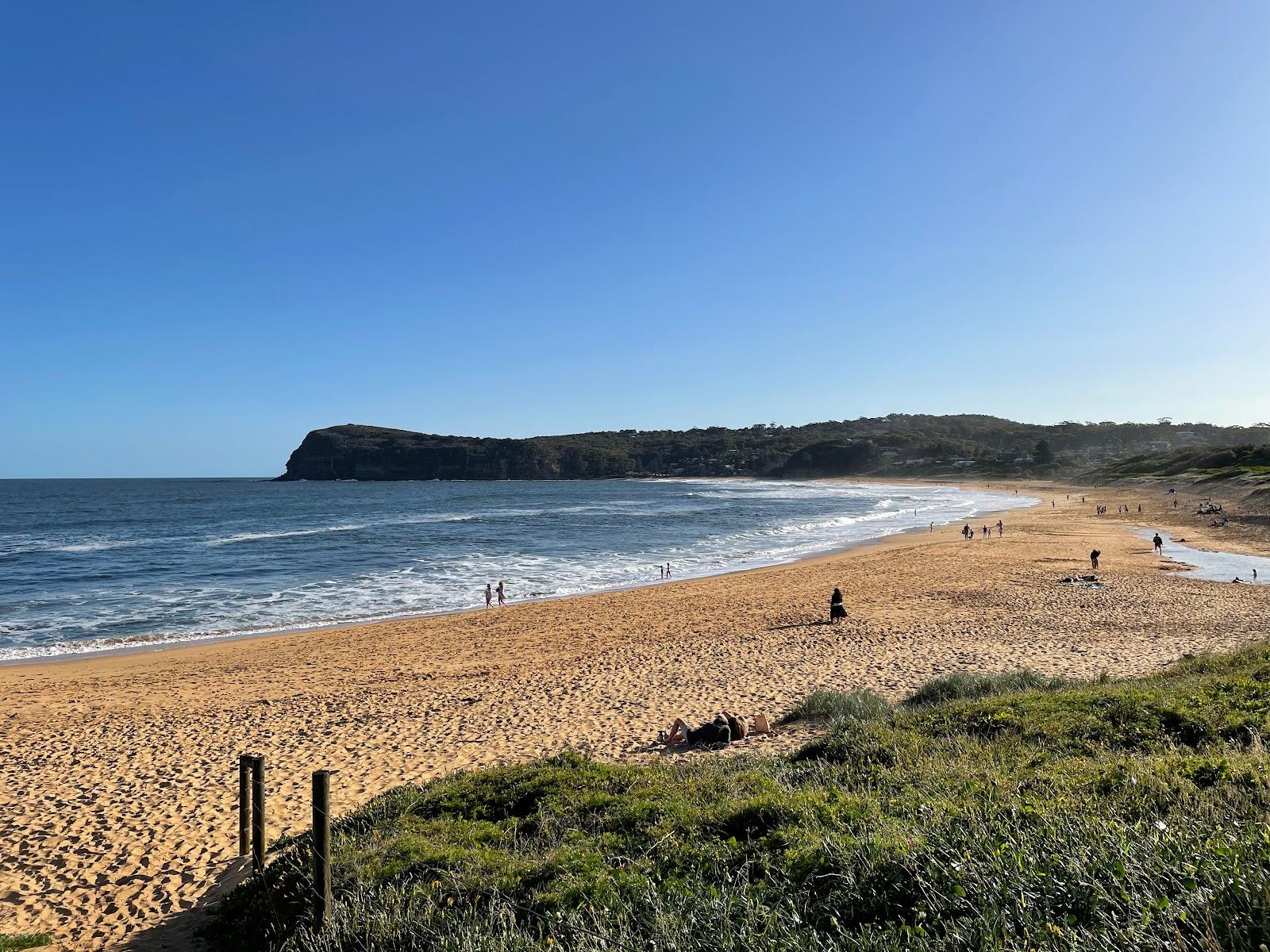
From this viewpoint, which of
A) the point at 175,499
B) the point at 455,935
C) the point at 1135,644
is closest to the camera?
the point at 455,935

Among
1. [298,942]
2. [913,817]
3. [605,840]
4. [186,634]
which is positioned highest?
[913,817]

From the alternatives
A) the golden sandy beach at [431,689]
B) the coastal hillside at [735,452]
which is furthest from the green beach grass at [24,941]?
the coastal hillside at [735,452]

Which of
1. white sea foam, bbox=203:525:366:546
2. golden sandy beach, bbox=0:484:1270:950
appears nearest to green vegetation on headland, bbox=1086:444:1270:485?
golden sandy beach, bbox=0:484:1270:950

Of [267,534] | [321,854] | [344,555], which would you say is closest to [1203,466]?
[344,555]

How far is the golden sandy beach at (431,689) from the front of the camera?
7.33 metres

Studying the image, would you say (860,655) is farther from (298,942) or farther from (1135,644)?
(298,942)

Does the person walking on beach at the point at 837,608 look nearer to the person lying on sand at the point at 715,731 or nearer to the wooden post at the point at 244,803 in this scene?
the person lying on sand at the point at 715,731

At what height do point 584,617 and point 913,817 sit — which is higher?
point 913,817

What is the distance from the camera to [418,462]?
172m

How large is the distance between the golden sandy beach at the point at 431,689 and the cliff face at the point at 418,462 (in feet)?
490

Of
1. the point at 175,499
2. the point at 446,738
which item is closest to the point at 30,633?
the point at 446,738

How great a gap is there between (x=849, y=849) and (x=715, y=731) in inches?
219

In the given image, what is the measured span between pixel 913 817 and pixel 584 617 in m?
→ 16.7

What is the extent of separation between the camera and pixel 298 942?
14.5ft
